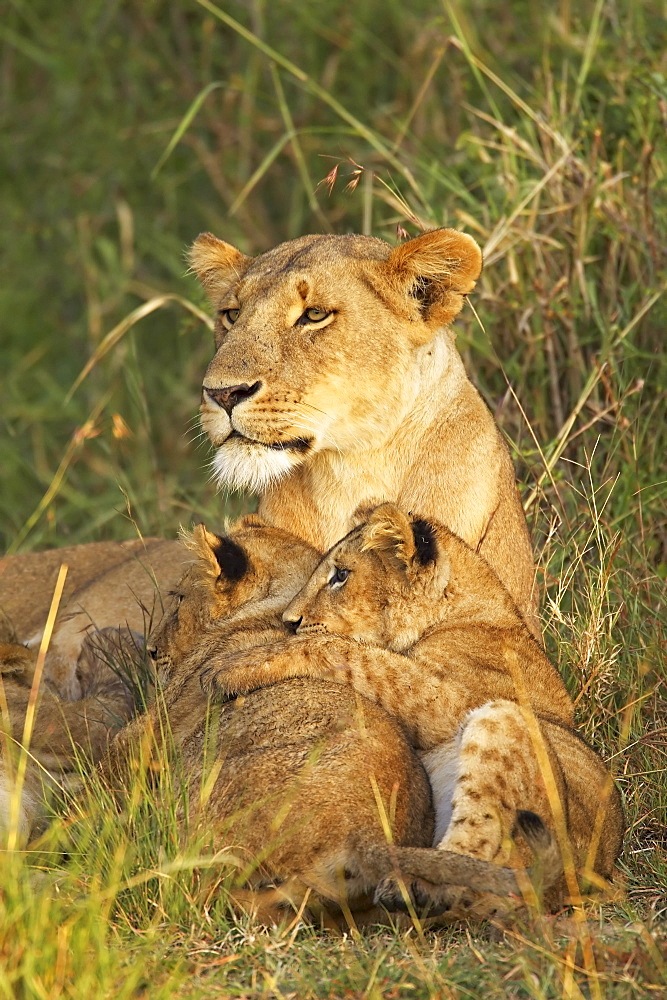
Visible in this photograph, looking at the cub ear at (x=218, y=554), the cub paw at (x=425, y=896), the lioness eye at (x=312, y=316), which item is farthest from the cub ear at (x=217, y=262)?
the cub paw at (x=425, y=896)

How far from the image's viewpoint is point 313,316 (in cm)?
440

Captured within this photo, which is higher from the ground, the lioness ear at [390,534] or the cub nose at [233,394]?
the cub nose at [233,394]

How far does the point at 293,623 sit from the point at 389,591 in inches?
11.2

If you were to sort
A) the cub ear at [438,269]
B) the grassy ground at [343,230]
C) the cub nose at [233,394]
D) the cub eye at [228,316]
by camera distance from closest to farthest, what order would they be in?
the grassy ground at [343,230] < the cub nose at [233,394] < the cub ear at [438,269] < the cub eye at [228,316]

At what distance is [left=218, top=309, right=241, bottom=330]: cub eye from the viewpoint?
4.60 meters

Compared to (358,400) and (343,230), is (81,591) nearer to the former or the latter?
(358,400)

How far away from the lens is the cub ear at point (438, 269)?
4371 mm

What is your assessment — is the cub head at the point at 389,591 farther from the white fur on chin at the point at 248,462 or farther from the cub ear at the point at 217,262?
the cub ear at the point at 217,262

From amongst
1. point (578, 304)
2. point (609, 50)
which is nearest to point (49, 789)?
point (578, 304)

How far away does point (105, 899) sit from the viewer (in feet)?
10.4

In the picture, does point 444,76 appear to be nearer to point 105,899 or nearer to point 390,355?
point 390,355

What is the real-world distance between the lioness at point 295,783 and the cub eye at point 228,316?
0.84 meters

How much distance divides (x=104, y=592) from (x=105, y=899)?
2.16 metres

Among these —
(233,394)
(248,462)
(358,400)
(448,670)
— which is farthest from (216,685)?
(358,400)
